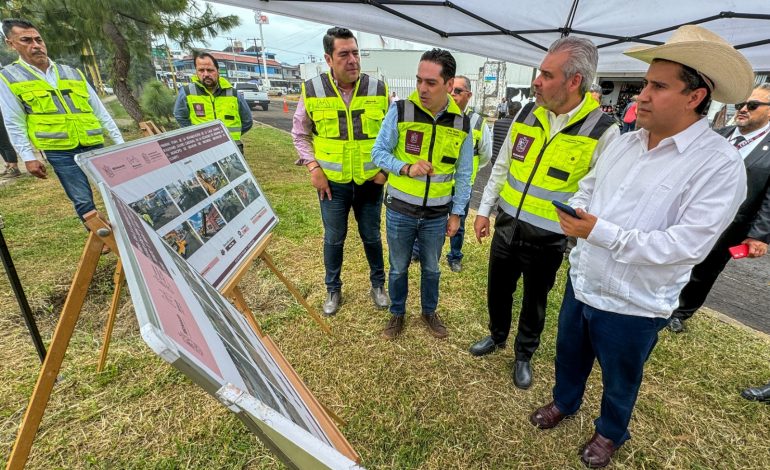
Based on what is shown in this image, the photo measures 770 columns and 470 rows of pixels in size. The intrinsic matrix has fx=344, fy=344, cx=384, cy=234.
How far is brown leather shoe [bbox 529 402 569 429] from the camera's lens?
1.93m

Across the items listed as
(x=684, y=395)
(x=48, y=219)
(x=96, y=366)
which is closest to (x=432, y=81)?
(x=684, y=395)

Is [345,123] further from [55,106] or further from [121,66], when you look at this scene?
[121,66]

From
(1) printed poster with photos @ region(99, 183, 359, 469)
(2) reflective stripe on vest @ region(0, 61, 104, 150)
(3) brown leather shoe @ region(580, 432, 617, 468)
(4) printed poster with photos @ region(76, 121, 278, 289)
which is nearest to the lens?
(1) printed poster with photos @ region(99, 183, 359, 469)

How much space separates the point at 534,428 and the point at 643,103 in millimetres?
1720

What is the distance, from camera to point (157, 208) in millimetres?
1391

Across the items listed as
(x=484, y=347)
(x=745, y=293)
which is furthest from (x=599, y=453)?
(x=745, y=293)

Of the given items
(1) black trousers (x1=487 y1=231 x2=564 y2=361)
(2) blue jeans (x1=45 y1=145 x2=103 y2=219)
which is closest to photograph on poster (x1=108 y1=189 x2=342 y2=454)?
(1) black trousers (x1=487 y1=231 x2=564 y2=361)

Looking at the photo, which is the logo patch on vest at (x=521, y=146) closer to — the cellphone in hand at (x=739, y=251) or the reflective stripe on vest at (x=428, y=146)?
the reflective stripe on vest at (x=428, y=146)

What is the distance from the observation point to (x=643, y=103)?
1229mm

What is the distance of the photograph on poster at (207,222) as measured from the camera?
1586 millimetres

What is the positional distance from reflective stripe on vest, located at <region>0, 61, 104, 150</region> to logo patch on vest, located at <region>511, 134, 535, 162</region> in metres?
3.81

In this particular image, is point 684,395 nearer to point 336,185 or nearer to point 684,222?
point 684,222

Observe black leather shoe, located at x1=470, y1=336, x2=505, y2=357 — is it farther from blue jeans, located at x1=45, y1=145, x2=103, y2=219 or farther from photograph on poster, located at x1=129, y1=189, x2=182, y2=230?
blue jeans, located at x1=45, y1=145, x2=103, y2=219

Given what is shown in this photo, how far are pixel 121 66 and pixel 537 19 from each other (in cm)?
842
